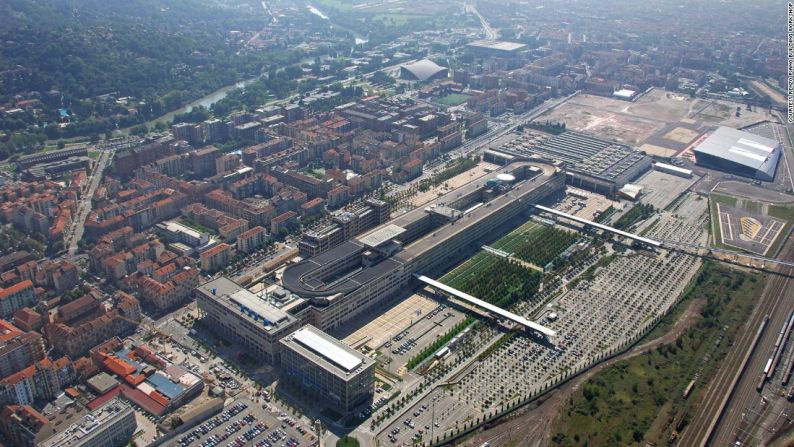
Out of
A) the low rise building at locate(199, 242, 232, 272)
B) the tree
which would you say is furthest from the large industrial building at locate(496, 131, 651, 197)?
the tree

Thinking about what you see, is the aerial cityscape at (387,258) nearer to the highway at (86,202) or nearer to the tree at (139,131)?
the highway at (86,202)

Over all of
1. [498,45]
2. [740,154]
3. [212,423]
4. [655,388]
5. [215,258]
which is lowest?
[498,45]

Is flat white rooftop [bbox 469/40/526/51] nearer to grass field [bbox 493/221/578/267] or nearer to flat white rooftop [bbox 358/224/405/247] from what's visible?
grass field [bbox 493/221/578/267]

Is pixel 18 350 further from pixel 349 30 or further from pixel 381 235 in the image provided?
pixel 349 30

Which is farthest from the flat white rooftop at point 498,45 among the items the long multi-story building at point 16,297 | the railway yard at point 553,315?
the long multi-story building at point 16,297

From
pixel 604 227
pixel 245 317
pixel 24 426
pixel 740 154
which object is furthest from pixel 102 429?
pixel 740 154

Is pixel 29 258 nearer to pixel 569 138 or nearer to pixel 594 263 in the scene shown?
pixel 594 263
